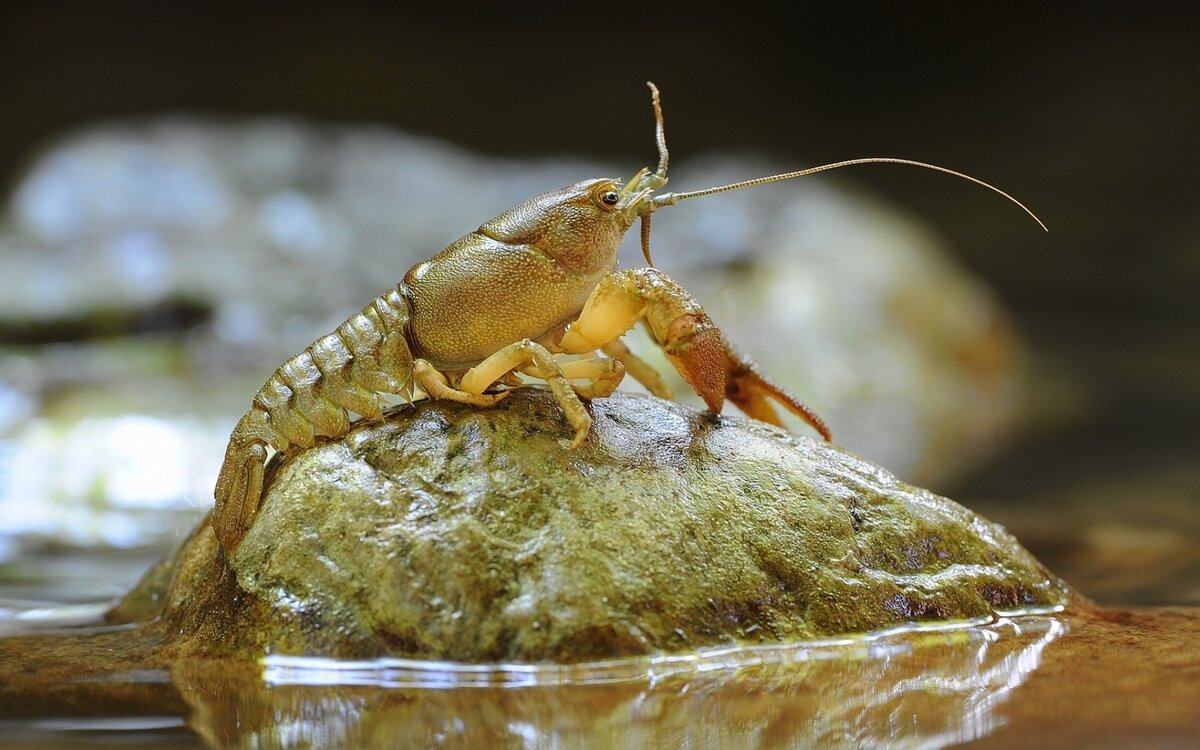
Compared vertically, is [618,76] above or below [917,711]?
above

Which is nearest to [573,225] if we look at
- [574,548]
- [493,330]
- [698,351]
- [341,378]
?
[493,330]

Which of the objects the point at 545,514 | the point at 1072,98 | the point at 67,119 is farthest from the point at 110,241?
the point at 1072,98

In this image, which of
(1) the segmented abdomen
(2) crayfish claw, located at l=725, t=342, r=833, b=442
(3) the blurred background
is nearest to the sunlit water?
(1) the segmented abdomen

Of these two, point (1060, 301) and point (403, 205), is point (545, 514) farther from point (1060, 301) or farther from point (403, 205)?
point (1060, 301)

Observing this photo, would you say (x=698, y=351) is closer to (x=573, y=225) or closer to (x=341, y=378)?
(x=573, y=225)

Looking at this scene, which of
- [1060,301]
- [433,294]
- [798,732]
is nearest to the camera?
[798,732]

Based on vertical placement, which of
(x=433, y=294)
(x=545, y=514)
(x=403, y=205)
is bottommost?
(x=545, y=514)

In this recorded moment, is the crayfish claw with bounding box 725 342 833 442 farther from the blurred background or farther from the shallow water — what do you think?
the blurred background
